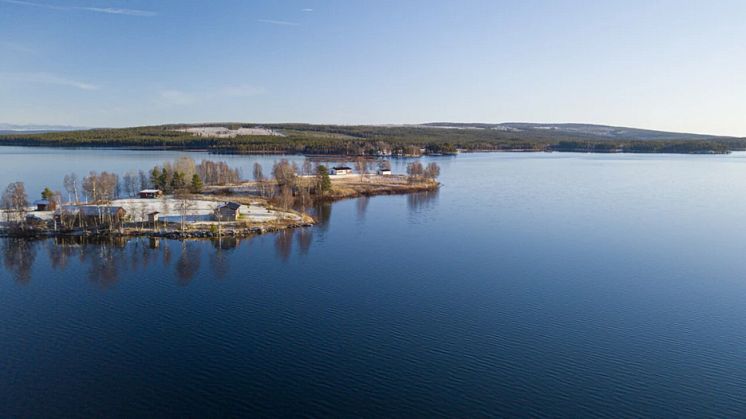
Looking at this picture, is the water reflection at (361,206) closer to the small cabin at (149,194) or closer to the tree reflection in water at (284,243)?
the tree reflection in water at (284,243)

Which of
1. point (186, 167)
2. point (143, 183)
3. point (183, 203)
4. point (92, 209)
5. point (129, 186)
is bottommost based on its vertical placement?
point (92, 209)

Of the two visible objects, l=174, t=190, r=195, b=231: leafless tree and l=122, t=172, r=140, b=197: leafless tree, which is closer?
l=174, t=190, r=195, b=231: leafless tree

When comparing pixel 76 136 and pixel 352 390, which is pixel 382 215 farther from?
pixel 76 136

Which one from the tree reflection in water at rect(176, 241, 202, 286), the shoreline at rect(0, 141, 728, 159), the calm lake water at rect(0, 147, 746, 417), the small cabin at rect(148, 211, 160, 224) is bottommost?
the calm lake water at rect(0, 147, 746, 417)

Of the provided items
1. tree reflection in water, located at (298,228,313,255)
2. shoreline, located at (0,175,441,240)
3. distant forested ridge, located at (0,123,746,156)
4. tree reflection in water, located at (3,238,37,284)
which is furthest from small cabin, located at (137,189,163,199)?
distant forested ridge, located at (0,123,746,156)

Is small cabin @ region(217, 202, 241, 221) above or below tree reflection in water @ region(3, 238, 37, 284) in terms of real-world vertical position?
above

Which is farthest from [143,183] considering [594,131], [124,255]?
[594,131]

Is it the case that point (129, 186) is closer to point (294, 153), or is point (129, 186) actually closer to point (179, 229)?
point (179, 229)

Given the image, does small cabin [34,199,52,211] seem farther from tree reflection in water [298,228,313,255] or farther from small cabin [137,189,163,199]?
tree reflection in water [298,228,313,255]

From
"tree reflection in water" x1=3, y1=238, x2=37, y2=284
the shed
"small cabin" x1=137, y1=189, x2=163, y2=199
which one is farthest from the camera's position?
"small cabin" x1=137, y1=189, x2=163, y2=199

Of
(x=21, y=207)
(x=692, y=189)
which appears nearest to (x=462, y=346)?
(x=21, y=207)
